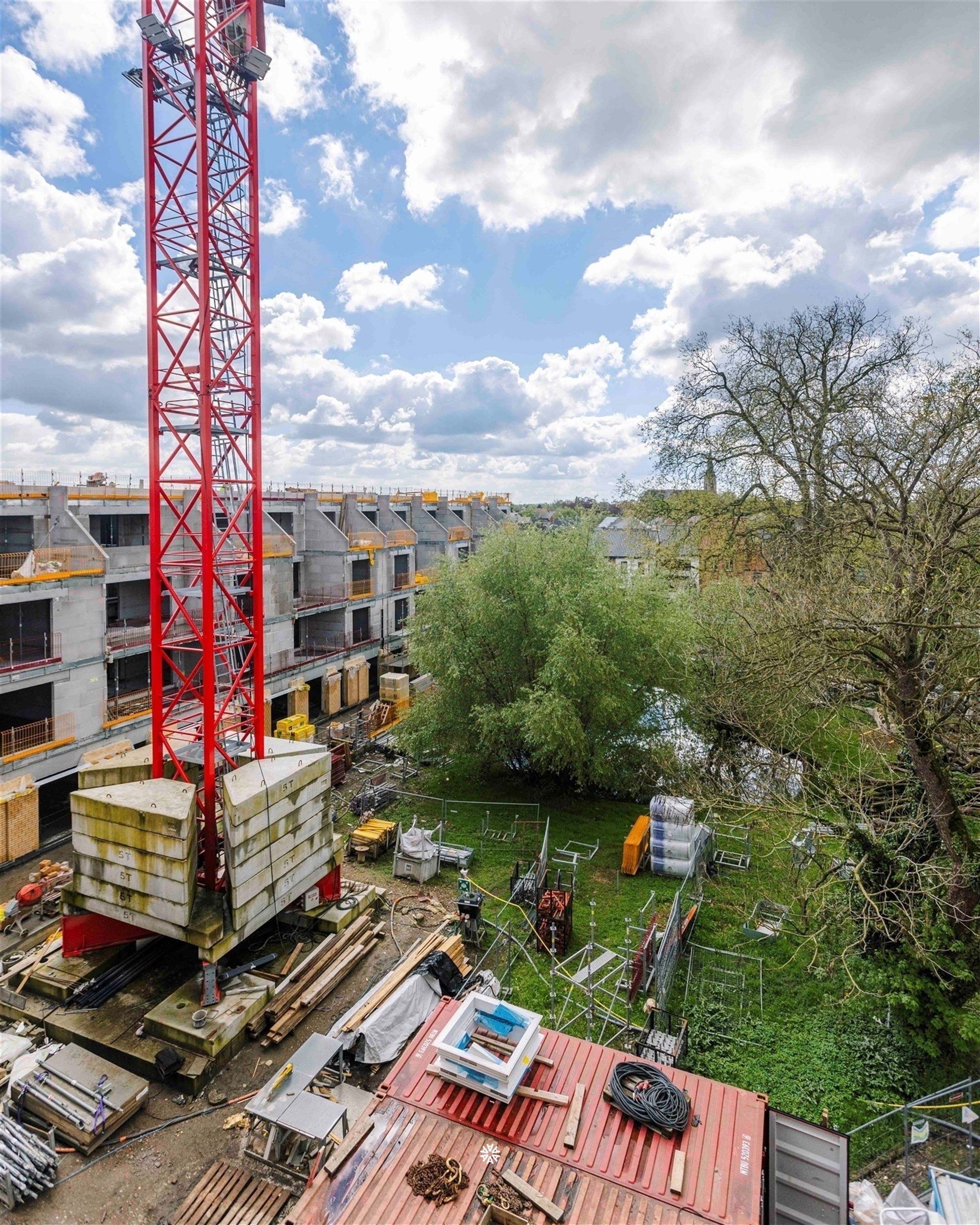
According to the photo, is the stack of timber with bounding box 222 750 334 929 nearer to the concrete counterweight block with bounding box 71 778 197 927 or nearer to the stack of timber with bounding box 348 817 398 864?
the concrete counterweight block with bounding box 71 778 197 927

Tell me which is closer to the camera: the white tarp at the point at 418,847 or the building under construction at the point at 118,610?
the white tarp at the point at 418,847

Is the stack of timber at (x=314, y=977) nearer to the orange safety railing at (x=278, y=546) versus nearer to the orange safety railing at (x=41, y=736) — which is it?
the orange safety railing at (x=41, y=736)

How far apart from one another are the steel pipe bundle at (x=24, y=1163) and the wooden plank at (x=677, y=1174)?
8544mm

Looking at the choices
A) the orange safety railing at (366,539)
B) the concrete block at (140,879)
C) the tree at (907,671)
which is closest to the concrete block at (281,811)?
the concrete block at (140,879)

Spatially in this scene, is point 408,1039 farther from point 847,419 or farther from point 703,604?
point 847,419

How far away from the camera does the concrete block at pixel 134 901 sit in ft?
→ 41.3

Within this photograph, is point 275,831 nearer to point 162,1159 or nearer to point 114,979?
point 114,979

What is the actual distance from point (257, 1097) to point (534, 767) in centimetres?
1482

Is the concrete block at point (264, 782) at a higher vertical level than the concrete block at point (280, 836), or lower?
higher

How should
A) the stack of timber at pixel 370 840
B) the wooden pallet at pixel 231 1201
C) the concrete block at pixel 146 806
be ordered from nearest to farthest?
the wooden pallet at pixel 231 1201
the concrete block at pixel 146 806
the stack of timber at pixel 370 840

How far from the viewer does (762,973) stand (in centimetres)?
1413

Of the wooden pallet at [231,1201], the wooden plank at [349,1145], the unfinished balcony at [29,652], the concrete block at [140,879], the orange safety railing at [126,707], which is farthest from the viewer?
the orange safety railing at [126,707]

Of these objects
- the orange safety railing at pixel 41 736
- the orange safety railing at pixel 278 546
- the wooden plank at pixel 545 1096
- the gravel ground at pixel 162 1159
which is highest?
the orange safety railing at pixel 278 546

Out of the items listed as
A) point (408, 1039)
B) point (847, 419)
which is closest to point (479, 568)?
point (847, 419)
